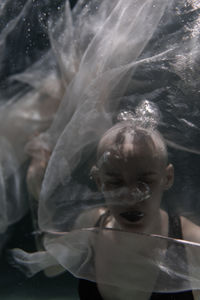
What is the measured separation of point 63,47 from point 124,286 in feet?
1.92

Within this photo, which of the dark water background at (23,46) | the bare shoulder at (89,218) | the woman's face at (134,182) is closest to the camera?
the woman's face at (134,182)

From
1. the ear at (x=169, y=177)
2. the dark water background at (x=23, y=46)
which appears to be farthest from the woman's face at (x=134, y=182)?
the dark water background at (x=23, y=46)

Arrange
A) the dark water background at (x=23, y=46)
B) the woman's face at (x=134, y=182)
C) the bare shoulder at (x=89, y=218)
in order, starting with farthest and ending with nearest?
the dark water background at (x=23, y=46), the bare shoulder at (x=89, y=218), the woman's face at (x=134, y=182)

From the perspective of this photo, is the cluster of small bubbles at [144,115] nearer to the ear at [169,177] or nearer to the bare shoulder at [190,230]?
the ear at [169,177]

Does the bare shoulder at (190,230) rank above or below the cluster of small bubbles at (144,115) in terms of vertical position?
below

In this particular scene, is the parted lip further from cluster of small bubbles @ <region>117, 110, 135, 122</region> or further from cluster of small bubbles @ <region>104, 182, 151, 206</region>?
cluster of small bubbles @ <region>117, 110, 135, 122</region>

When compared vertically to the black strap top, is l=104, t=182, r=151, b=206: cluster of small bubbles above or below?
above

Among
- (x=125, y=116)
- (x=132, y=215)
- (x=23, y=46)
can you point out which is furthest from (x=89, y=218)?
(x=23, y=46)

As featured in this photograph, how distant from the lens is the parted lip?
0.56 metres

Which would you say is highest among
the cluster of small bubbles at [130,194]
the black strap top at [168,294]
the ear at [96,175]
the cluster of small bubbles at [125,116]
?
the cluster of small bubbles at [125,116]

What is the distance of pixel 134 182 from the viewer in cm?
52

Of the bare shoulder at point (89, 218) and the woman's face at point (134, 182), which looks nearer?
the woman's face at point (134, 182)

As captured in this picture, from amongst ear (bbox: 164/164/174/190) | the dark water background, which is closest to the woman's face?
ear (bbox: 164/164/174/190)

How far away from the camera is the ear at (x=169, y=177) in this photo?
1.86 feet
